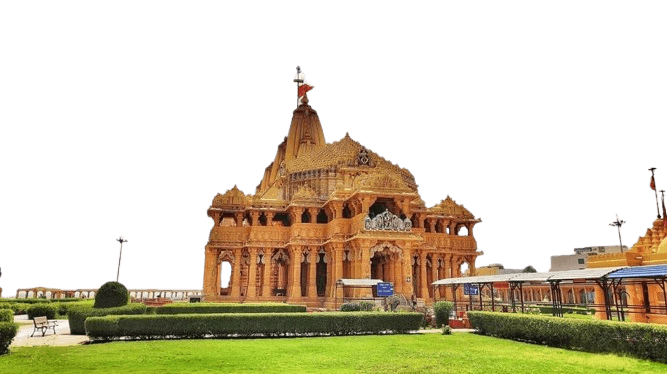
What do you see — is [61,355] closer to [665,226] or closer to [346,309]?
[346,309]

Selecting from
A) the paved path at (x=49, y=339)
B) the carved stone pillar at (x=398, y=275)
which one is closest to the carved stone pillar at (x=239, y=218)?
the carved stone pillar at (x=398, y=275)

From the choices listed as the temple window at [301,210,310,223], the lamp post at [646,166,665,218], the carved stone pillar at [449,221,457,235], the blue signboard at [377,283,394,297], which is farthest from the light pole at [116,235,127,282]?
the lamp post at [646,166,665,218]

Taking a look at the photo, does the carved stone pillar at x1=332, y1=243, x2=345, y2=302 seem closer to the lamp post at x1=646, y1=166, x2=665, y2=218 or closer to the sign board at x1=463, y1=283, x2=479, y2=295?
the sign board at x1=463, y1=283, x2=479, y2=295

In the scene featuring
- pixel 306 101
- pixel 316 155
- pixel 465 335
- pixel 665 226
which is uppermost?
pixel 306 101

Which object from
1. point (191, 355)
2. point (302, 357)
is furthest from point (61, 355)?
point (302, 357)

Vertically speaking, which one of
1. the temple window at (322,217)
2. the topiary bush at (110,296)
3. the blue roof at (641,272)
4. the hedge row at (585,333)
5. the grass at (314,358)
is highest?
the temple window at (322,217)

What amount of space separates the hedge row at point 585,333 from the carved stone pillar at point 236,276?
27556 millimetres

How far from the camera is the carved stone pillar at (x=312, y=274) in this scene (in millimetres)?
41906

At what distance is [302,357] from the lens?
15047 mm

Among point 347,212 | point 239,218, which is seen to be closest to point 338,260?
point 347,212

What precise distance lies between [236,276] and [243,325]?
935 inches

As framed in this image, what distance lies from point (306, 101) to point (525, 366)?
54031 mm

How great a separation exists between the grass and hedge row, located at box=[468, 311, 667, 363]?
52 centimetres

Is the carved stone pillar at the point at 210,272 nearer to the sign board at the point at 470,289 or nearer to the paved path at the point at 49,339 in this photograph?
the paved path at the point at 49,339
